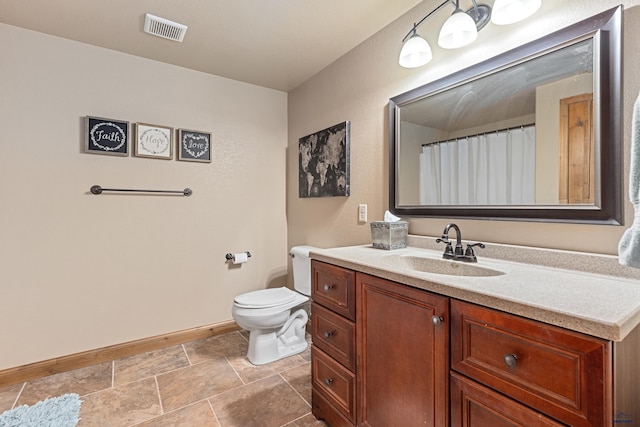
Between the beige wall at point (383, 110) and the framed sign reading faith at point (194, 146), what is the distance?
78cm

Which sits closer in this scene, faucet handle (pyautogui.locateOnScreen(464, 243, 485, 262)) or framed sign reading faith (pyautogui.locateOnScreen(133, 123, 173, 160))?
faucet handle (pyautogui.locateOnScreen(464, 243, 485, 262))

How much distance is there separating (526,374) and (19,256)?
2733mm

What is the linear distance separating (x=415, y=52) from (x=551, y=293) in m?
1.30

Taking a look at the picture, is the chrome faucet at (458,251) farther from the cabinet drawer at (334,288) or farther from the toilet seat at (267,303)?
the toilet seat at (267,303)

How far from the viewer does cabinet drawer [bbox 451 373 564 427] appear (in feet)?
2.52

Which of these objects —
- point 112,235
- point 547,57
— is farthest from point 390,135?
point 112,235

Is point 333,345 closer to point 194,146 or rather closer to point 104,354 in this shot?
point 104,354

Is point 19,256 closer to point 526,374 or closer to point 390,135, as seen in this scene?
point 390,135

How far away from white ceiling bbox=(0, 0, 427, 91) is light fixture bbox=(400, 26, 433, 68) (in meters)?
0.28

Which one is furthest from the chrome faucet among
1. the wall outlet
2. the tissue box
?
the wall outlet

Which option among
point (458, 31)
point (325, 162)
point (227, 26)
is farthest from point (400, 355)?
point (227, 26)

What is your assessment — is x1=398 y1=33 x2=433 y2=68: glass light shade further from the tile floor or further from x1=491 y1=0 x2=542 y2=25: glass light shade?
the tile floor

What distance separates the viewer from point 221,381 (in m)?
1.95

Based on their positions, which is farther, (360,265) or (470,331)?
(360,265)
